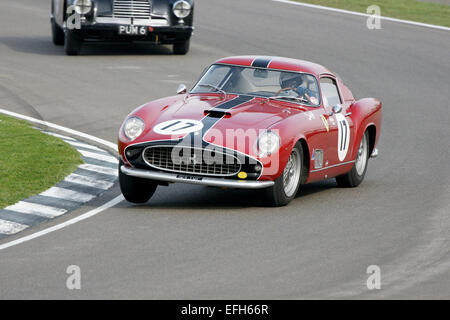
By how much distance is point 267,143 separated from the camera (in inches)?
387

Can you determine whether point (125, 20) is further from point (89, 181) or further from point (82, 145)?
point (89, 181)

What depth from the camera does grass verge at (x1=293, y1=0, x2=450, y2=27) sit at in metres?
27.3

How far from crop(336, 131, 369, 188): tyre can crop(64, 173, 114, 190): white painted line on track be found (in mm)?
2583

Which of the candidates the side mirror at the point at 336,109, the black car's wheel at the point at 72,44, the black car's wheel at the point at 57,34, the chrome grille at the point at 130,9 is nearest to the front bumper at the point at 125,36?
the chrome grille at the point at 130,9

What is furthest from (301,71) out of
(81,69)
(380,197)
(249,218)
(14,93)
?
(81,69)

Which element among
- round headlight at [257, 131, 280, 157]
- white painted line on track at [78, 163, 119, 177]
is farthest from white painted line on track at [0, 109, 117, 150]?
round headlight at [257, 131, 280, 157]

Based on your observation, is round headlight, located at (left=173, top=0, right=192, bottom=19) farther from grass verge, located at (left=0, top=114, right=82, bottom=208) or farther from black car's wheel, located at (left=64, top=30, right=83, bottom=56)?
grass verge, located at (left=0, top=114, right=82, bottom=208)

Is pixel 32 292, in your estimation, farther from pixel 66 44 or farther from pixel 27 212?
pixel 66 44

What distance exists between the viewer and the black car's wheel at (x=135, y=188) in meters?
10.1

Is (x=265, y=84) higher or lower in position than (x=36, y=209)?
higher

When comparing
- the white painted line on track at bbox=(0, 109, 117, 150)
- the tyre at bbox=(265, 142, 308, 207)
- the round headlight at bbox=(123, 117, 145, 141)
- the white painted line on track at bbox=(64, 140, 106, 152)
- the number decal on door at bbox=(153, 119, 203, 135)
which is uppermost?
the number decal on door at bbox=(153, 119, 203, 135)

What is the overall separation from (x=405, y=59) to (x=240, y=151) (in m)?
13.0

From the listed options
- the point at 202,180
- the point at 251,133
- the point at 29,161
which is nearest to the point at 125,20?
the point at 29,161

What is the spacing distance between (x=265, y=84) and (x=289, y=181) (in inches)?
54.9
